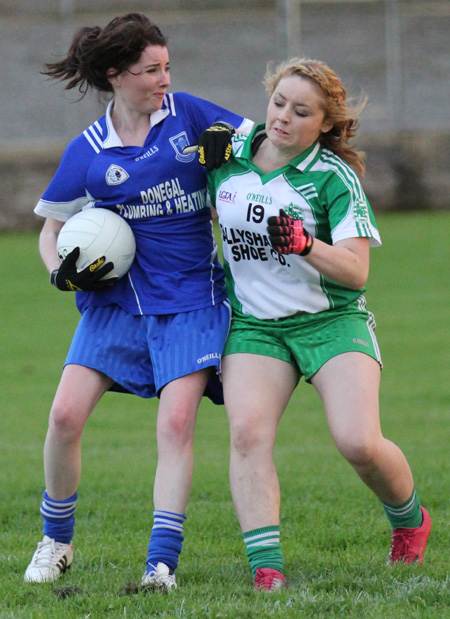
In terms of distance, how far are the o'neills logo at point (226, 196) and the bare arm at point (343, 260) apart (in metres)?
0.48

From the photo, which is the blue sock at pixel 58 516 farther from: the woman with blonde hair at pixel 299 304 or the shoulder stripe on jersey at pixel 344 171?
the shoulder stripe on jersey at pixel 344 171

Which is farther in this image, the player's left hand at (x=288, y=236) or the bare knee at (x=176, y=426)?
the bare knee at (x=176, y=426)

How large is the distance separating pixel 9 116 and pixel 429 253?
30.3 ft

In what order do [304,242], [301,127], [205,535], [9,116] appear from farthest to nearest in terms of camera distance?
[9,116] → [205,535] → [301,127] → [304,242]

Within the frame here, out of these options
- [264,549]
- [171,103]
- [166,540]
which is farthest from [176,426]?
[171,103]

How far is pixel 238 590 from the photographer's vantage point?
159 inches

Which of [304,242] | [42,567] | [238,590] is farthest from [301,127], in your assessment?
[42,567]

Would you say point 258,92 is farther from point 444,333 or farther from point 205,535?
point 205,535

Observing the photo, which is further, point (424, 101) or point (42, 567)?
point (424, 101)

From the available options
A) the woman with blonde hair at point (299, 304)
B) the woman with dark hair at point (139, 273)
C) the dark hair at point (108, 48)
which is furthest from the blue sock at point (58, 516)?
the dark hair at point (108, 48)

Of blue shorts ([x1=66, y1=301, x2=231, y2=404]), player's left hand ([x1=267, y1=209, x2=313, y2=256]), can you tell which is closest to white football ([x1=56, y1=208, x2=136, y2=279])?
blue shorts ([x1=66, y1=301, x2=231, y2=404])

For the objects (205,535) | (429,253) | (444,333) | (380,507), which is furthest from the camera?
(429,253)

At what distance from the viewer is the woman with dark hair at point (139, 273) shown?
434 centimetres

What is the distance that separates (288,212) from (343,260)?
0.35m
